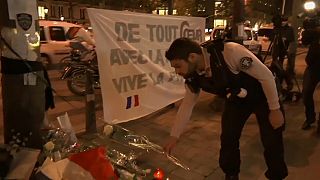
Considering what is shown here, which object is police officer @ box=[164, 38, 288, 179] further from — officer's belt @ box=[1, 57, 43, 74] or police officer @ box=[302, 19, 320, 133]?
police officer @ box=[302, 19, 320, 133]

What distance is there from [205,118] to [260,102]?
348 centimetres

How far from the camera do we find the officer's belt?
283 centimetres

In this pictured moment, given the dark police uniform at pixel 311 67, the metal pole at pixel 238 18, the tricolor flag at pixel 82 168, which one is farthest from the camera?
the metal pole at pixel 238 18

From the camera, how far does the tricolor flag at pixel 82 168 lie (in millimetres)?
2270

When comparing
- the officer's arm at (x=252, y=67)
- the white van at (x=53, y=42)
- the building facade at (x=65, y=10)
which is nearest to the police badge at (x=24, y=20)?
the officer's arm at (x=252, y=67)

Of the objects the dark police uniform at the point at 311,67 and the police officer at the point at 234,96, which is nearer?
the police officer at the point at 234,96

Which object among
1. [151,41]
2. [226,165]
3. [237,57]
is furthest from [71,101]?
[237,57]

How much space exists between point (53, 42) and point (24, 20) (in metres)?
12.2

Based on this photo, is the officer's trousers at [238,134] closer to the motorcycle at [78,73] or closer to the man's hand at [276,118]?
the man's hand at [276,118]

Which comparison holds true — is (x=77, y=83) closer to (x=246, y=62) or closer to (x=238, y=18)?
(x=238, y=18)

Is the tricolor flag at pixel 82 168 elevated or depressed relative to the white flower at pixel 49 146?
elevated

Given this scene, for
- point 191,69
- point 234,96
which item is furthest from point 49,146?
point 234,96

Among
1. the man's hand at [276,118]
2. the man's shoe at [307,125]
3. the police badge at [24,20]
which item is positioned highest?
the police badge at [24,20]

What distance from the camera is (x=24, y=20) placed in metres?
2.78
